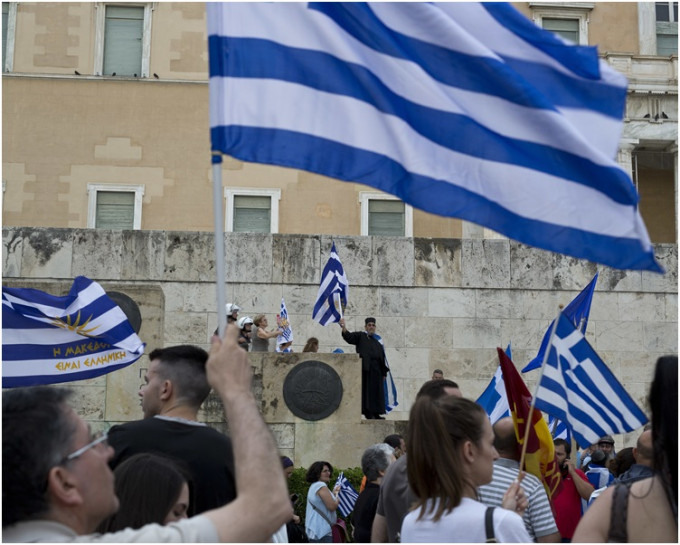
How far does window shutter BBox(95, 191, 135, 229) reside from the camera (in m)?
27.0

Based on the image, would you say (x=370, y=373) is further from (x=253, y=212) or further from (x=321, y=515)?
(x=253, y=212)

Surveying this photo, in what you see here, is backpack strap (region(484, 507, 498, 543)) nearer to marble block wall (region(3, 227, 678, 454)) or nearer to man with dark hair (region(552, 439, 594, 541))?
man with dark hair (region(552, 439, 594, 541))

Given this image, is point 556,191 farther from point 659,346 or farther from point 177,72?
point 177,72

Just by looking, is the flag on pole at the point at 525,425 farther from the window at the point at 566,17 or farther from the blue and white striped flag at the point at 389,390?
the window at the point at 566,17

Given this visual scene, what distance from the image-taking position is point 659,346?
694 inches

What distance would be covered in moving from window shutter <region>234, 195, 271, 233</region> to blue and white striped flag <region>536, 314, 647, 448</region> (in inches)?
855

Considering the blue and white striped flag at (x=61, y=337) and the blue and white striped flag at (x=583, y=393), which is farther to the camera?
the blue and white striped flag at (x=61, y=337)

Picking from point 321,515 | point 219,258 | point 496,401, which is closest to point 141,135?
point 321,515

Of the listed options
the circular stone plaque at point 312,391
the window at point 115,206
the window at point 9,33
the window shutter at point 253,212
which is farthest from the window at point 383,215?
the circular stone plaque at point 312,391

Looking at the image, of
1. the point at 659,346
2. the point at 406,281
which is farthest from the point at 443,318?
the point at 659,346

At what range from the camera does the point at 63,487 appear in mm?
2682

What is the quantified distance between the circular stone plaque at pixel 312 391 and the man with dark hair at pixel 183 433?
26.2 ft

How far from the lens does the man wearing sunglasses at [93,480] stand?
2621 mm

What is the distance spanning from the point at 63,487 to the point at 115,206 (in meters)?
24.9
